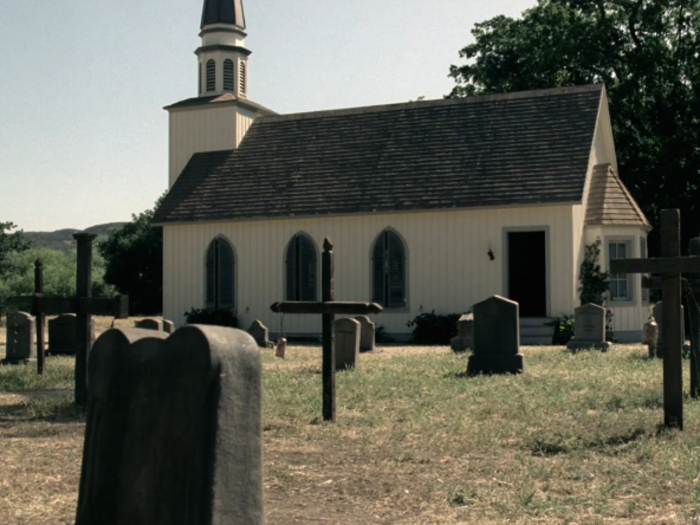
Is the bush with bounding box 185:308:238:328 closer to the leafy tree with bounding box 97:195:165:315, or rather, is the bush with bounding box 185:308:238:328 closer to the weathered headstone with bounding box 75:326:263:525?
the leafy tree with bounding box 97:195:165:315

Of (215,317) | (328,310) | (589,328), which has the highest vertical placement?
(328,310)

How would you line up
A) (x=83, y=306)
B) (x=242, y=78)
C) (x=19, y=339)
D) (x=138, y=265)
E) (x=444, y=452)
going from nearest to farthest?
(x=444, y=452)
(x=83, y=306)
(x=19, y=339)
(x=242, y=78)
(x=138, y=265)

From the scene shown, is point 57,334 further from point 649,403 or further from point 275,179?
point 649,403

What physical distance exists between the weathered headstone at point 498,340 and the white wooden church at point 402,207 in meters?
9.66

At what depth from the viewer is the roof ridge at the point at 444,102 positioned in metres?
28.0

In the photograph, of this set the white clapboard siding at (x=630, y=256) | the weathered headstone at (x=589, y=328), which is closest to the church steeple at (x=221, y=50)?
the white clapboard siding at (x=630, y=256)

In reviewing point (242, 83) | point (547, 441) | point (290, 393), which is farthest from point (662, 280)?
point (242, 83)

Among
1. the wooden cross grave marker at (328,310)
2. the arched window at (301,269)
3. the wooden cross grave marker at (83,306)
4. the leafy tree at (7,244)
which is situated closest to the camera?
the wooden cross grave marker at (328,310)

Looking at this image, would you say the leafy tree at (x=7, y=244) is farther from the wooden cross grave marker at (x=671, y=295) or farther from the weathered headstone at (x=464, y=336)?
the wooden cross grave marker at (x=671, y=295)

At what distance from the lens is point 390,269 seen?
2755cm

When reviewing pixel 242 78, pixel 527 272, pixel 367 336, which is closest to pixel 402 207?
pixel 527 272

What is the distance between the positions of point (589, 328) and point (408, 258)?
7.12m

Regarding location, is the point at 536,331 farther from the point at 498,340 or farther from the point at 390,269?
the point at 498,340

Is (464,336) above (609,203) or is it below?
below
